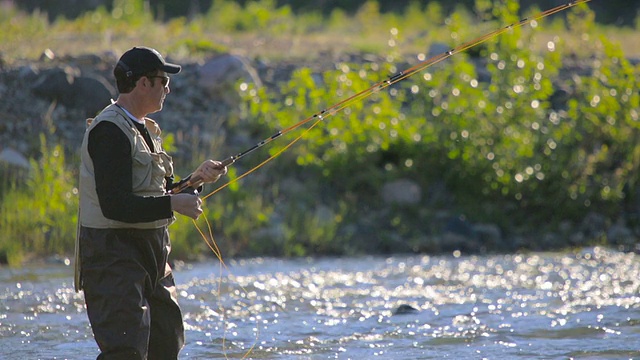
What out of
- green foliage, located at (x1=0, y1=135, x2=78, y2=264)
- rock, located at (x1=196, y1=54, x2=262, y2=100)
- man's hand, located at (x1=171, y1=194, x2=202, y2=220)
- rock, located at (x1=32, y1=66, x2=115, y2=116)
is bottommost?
man's hand, located at (x1=171, y1=194, x2=202, y2=220)

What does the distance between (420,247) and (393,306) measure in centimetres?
261

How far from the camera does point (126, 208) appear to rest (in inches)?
162

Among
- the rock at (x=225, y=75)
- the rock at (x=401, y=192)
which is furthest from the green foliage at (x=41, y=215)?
the rock at (x=401, y=192)

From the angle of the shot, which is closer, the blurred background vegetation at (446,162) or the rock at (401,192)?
the blurred background vegetation at (446,162)

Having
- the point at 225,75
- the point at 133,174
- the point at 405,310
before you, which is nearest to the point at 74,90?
the point at 225,75

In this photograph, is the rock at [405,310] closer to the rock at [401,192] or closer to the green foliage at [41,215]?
the green foliage at [41,215]

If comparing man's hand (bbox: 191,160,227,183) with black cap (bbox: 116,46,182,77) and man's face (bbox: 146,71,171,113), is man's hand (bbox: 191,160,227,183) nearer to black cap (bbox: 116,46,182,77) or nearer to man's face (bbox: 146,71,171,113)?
man's face (bbox: 146,71,171,113)

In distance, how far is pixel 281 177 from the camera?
10664 mm

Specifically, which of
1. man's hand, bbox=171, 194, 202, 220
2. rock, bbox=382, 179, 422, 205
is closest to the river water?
rock, bbox=382, 179, 422, 205

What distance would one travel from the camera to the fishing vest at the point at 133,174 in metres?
4.19

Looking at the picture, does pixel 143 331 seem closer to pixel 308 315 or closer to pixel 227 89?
pixel 308 315

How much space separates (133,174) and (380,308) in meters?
3.33

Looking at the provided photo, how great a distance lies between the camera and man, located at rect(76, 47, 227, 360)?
13.5 ft

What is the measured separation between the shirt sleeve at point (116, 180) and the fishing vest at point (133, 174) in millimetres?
38
